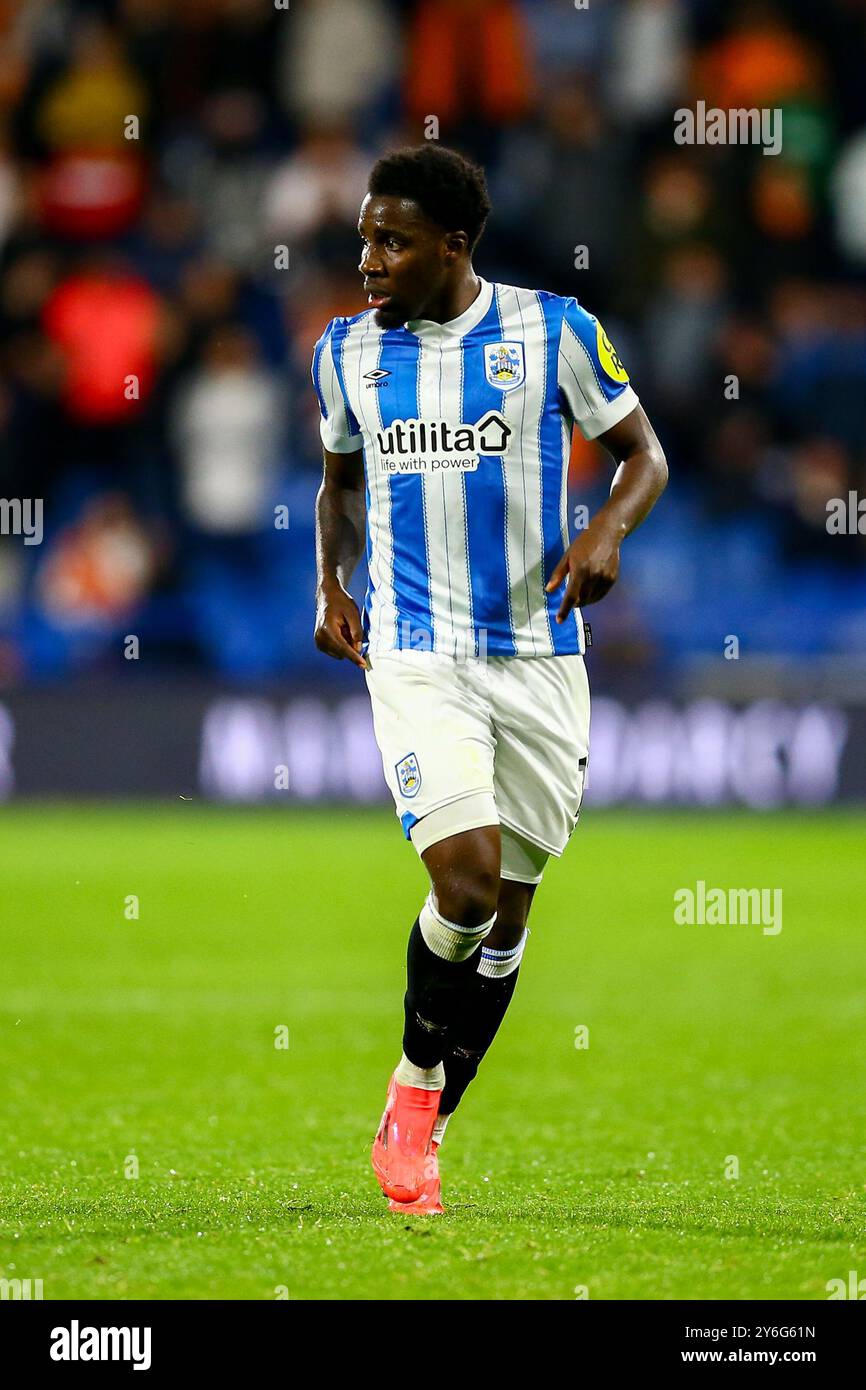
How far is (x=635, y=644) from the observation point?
13.9m

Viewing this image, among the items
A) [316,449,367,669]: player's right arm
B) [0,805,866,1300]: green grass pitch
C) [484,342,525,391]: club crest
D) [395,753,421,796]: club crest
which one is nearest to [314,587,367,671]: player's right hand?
[316,449,367,669]: player's right arm

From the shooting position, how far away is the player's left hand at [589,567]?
180 inches

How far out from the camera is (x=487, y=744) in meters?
4.74

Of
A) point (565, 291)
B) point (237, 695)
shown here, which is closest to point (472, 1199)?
point (237, 695)

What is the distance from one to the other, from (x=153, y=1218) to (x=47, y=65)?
13433mm

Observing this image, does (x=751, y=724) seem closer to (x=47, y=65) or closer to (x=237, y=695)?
(x=237, y=695)

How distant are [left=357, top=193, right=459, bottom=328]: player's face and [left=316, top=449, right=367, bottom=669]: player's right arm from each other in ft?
1.44

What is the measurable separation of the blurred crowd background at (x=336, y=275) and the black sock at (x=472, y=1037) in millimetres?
8772

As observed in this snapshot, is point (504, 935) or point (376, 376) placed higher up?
point (376, 376)

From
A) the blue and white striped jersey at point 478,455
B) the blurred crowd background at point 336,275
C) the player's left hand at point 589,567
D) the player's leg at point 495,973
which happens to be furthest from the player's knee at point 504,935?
the blurred crowd background at point 336,275

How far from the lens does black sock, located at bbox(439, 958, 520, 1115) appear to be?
16.4 ft

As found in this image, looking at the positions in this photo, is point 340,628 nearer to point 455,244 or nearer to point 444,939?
point 444,939
